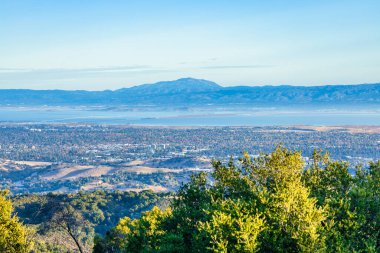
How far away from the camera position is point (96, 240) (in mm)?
39562

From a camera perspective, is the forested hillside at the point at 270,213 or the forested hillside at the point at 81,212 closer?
the forested hillside at the point at 270,213

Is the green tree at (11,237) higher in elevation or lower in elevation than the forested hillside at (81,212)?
higher

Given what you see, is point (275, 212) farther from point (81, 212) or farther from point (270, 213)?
point (81, 212)

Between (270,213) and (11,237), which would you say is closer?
(270,213)

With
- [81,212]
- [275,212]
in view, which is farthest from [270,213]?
[81,212]

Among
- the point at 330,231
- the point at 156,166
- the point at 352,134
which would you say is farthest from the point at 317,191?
the point at 352,134

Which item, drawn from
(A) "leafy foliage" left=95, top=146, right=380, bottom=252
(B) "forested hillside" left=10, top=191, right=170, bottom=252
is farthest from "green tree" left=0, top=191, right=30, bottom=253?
(B) "forested hillside" left=10, top=191, right=170, bottom=252

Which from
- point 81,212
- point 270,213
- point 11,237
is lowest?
point 81,212

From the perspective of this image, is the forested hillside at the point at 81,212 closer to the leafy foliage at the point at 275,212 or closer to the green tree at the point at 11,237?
the green tree at the point at 11,237

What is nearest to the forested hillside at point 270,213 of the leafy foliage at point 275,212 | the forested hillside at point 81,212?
the leafy foliage at point 275,212

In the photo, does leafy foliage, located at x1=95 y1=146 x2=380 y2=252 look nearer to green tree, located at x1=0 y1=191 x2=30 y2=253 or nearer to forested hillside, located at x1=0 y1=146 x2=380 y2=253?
forested hillside, located at x1=0 y1=146 x2=380 y2=253

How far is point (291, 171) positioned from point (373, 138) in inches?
6754

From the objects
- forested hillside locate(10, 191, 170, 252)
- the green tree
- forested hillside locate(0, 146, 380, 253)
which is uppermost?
forested hillside locate(0, 146, 380, 253)

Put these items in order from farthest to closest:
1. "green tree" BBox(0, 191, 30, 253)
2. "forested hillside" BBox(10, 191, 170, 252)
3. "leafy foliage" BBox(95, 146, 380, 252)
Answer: "forested hillside" BBox(10, 191, 170, 252)
"green tree" BBox(0, 191, 30, 253)
"leafy foliage" BBox(95, 146, 380, 252)
